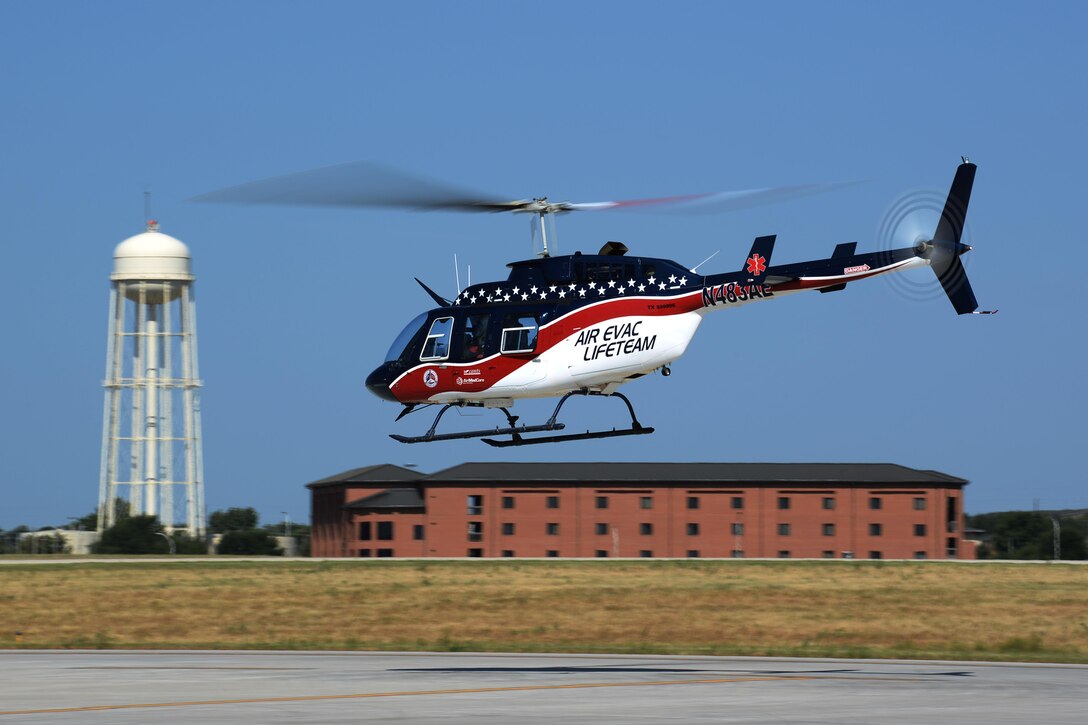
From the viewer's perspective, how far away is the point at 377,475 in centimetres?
13075

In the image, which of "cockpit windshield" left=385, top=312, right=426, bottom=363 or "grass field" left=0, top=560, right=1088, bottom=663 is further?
"grass field" left=0, top=560, right=1088, bottom=663

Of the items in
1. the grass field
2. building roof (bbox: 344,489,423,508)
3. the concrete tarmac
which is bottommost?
the grass field

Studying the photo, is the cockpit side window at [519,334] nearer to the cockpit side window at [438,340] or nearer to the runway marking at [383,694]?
the cockpit side window at [438,340]

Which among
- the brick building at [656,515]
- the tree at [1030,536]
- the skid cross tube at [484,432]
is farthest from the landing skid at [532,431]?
the tree at [1030,536]

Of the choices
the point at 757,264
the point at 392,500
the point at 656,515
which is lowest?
the point at 656,515

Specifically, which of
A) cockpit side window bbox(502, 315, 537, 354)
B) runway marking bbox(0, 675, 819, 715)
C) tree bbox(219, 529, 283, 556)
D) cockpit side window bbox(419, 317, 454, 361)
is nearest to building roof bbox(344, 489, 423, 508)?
tree bbox(219, 529, 283, 556)

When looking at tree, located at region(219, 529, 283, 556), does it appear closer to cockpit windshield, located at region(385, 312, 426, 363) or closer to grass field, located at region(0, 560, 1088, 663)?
grass field, located at region(0, 560, 1088, 663)

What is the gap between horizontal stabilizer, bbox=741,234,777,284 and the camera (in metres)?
31.7

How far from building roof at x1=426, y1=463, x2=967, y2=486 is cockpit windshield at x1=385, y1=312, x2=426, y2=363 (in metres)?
92.0

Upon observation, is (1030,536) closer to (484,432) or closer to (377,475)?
(377,475)

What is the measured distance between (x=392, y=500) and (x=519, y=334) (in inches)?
3769

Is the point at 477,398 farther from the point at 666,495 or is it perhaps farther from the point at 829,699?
the point at 666,495

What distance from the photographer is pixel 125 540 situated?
128 meters

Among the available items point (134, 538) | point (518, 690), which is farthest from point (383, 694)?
point (134, 538)
